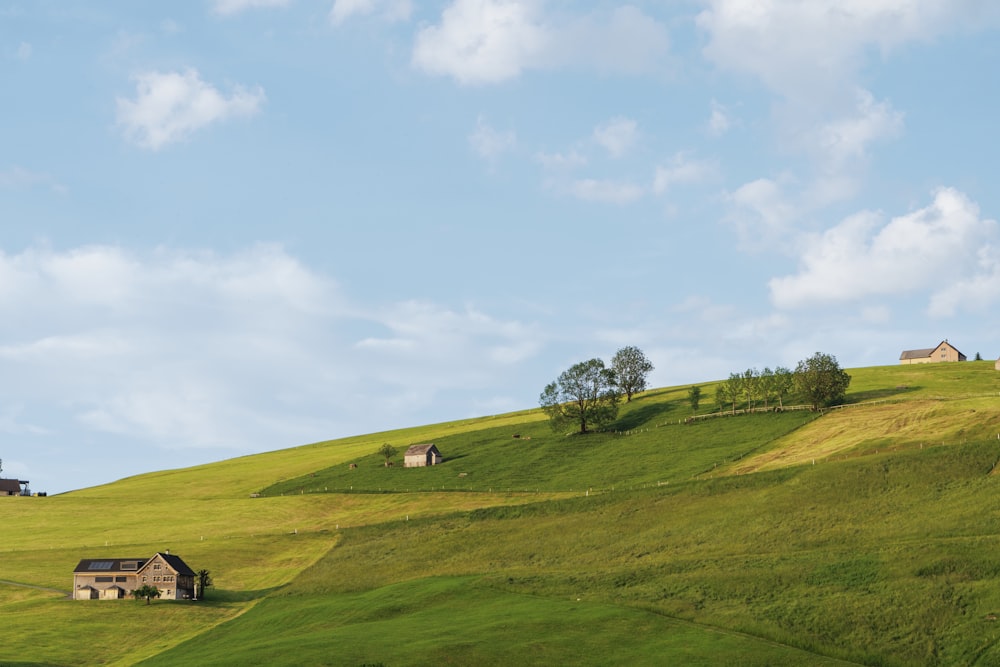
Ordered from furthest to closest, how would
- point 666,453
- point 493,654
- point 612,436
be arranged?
point 612,436 → point 666,453 → point 493,654

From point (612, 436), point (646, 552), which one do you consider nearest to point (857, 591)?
point (646, 552)

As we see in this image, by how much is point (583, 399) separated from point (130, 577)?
272ft

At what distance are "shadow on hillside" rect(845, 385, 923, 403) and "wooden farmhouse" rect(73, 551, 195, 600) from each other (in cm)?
10267

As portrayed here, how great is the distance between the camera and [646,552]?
8950 cm

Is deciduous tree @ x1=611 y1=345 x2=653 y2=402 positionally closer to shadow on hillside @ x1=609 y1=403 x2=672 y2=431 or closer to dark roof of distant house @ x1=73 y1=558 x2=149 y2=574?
shadow on hillside @ x1=609 y1=403 x2=672 y2=431

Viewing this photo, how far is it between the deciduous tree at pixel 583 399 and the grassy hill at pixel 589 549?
4.57 m

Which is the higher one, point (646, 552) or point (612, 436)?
point (612, 436)

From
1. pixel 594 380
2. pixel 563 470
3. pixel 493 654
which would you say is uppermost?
pixel 594 380

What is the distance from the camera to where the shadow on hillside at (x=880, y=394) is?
6068 inches

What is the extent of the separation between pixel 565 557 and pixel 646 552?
25.5 ft

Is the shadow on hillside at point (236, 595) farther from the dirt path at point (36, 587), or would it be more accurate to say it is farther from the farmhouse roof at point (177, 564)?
the dirt path at point (36, 587)

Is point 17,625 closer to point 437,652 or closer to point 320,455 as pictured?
point 437,652

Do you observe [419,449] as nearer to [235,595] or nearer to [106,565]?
[106,565]

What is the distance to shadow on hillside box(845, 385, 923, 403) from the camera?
154125mm
